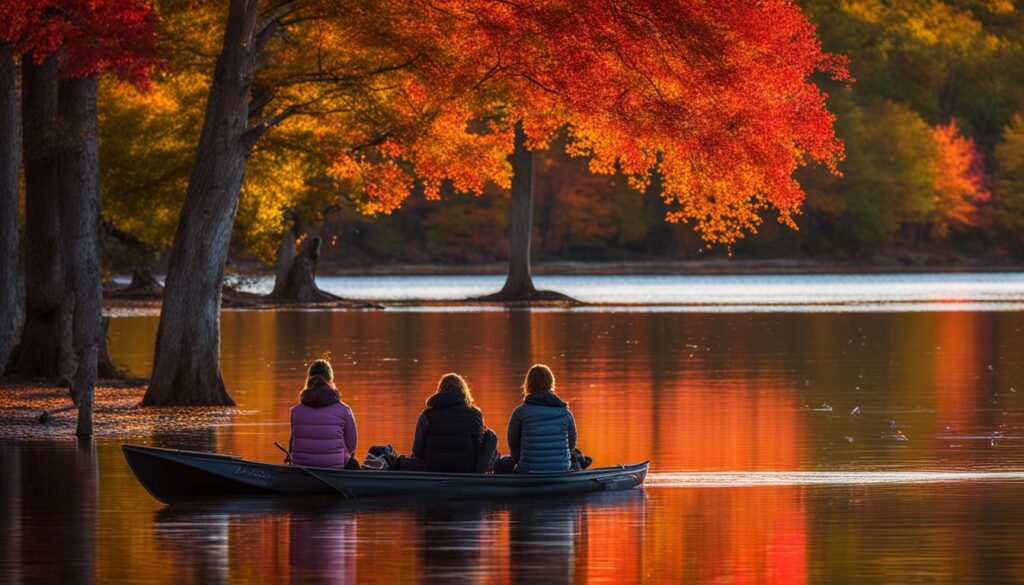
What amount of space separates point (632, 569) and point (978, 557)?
2.56 meters

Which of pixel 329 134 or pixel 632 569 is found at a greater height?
pixel 329 134

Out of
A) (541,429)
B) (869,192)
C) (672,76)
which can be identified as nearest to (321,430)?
(541,429)

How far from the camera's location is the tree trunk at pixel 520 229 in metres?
73.2

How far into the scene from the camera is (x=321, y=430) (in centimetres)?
1770

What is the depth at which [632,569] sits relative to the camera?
45.1 ft

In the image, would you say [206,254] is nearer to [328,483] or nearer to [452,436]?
[328,483]

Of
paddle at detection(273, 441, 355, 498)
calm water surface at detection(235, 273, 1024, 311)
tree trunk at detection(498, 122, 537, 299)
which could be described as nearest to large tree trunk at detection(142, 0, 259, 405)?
paddle at detection(273, 441, 355, 498)

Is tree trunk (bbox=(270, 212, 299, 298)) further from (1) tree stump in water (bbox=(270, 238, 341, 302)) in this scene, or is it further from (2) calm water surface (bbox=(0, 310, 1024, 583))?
(2) calm water surface (bbox=(0, 310, 1024, 583))

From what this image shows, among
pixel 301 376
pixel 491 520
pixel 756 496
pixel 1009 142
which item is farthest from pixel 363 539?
pixel 1009 142

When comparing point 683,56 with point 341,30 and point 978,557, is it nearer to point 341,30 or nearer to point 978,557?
point 341,30

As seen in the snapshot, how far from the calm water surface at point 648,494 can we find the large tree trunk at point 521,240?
34.0 meters

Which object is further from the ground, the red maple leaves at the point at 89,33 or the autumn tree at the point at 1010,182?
the autumn tree at the point at 1010,182

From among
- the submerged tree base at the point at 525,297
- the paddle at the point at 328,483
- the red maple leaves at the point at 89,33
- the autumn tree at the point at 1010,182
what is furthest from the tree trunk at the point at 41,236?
the autumn tree at the point at 1010,182

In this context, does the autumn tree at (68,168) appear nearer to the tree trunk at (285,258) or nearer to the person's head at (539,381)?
the person's head at (539,381)
